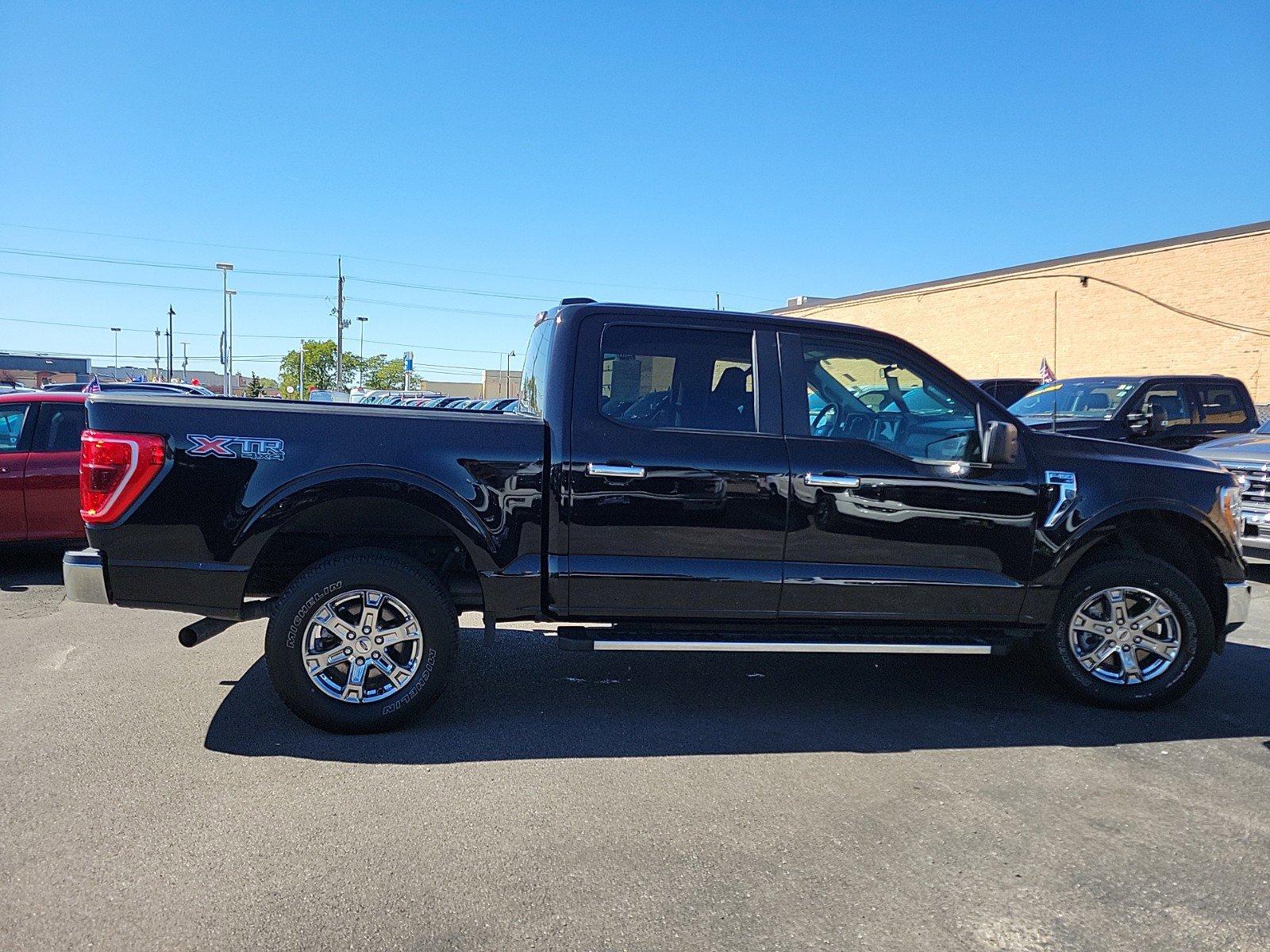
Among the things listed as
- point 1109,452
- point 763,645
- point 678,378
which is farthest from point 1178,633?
point 678,378

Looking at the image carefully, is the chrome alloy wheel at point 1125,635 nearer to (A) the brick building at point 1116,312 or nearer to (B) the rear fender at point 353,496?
(B) the rear fender at point 353,496

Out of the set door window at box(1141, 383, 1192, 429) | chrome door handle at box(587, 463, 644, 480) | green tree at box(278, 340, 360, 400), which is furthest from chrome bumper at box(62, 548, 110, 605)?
green tree at box(278, 340, 360, 400)

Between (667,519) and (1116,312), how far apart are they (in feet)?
94.8

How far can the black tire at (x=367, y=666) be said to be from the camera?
4.31 metres

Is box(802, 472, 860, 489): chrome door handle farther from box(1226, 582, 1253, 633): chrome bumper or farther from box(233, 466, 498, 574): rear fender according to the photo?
box(1226, 582, 1253, 633): chrome bumper

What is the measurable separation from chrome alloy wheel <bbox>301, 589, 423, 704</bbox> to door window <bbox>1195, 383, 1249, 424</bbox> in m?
11.7

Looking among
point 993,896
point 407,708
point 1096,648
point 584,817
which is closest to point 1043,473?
point 1096,648

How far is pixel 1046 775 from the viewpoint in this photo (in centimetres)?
418

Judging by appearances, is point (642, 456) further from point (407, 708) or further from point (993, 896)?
point (993, 896)

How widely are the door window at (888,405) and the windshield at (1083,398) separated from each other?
312 inches

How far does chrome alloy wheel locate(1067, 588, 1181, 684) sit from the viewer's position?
5.04m

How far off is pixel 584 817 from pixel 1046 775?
208 centimetres

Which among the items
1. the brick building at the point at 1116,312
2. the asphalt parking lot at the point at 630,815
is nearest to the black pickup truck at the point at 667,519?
the asphalt parking lot at the point at 630,815

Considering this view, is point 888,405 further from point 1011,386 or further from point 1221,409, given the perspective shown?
point 1011,386
